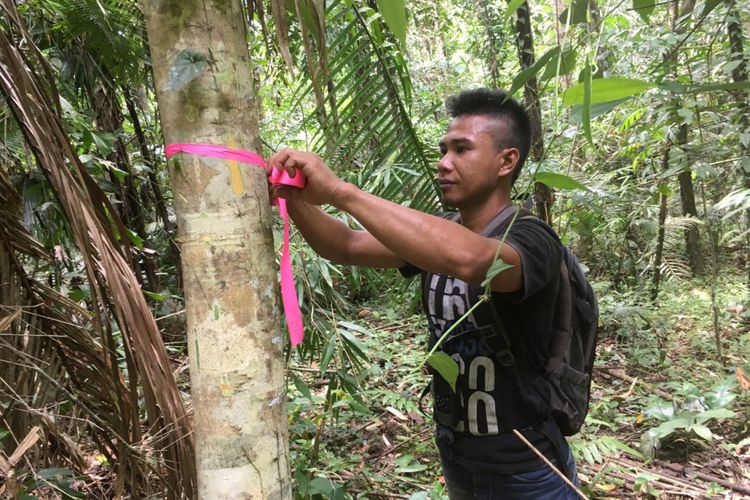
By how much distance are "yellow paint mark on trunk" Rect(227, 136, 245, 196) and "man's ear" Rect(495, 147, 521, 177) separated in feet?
2.66

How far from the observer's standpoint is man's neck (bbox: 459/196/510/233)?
1.47 meters

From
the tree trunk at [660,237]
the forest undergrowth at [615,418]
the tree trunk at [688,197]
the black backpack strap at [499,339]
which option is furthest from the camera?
the tree trunk at [660,237]

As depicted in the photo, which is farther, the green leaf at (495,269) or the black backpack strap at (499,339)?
the black backpack strap at (499,339)

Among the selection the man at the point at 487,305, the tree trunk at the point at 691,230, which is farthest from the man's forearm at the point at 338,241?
the tree trunk at the point at 691,230

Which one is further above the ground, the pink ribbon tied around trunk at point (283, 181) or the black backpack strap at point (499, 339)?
the pink ribbon tied around trunk at point (283, 181)

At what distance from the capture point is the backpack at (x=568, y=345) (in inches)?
53.1

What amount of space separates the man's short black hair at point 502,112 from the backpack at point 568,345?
204 mm

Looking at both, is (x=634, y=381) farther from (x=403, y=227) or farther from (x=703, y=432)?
(x=403, y=227)

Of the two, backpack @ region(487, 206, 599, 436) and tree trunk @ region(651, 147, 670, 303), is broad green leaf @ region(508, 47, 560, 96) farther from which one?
tree trunk @ region(651, 147, 670, 303)

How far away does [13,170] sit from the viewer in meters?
1.88

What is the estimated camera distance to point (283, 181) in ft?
3.41

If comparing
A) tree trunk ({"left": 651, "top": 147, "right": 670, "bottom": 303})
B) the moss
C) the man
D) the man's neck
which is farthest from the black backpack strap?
tree trunk ({"left": 651, "top": 147, "right": 670, "bottom": 303})

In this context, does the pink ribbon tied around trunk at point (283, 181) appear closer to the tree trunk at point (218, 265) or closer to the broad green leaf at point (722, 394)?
the tree trunk at point (218, 265)

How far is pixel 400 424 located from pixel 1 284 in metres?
2.37
